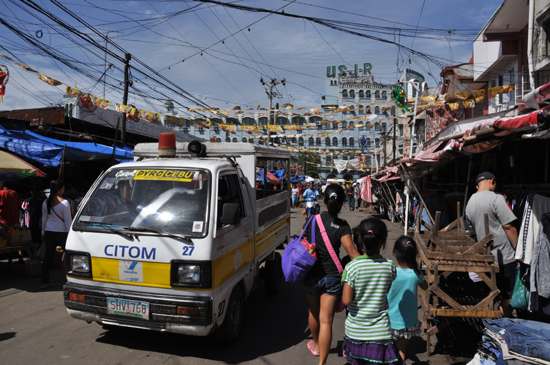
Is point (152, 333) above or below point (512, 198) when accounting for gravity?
below

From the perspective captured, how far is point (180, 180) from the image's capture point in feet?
13.7

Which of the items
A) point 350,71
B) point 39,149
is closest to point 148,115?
point 39,149

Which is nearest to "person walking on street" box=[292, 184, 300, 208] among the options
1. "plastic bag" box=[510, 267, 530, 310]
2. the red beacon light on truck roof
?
the red beacon light on truck roof

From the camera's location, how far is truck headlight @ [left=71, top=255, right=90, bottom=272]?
390cm

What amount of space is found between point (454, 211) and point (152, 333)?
350 inches

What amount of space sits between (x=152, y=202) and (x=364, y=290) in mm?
2440

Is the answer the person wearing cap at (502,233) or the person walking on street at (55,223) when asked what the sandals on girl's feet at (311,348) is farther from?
the person walking on street at (55,223)

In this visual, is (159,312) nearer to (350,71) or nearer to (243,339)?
(243,339)

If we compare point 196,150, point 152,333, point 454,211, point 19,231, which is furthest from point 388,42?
point 19,231

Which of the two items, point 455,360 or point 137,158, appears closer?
point 455,360

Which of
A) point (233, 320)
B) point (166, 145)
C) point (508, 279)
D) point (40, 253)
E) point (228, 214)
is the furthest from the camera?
point (40, 253)

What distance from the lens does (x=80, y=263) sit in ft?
12.9

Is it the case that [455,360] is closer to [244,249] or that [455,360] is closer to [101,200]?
[244,249]

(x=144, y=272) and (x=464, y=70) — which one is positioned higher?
(x=464, y=70)
